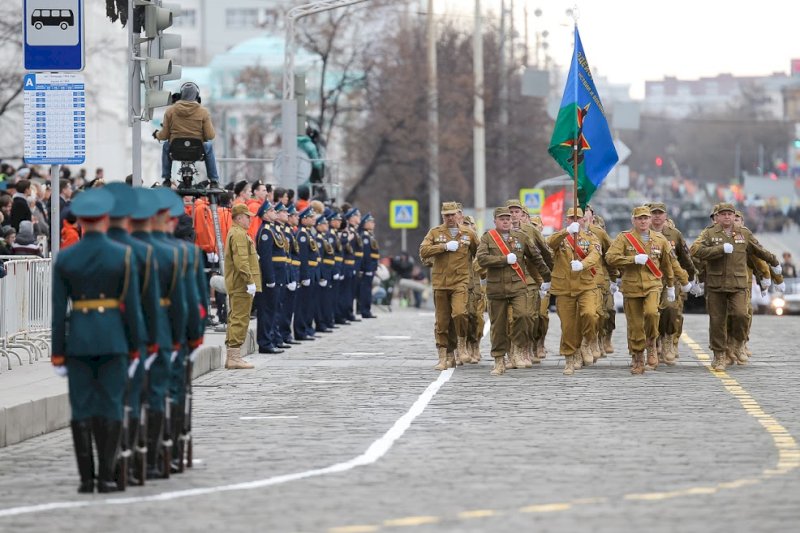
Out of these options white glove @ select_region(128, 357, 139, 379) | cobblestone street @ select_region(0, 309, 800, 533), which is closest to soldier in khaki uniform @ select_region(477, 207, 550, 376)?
cobblestone street @ select_region(0, 309, 800, 533)

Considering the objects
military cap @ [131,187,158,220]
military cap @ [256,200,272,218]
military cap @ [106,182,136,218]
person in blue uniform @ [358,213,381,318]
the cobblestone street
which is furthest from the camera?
person in blue uniform @ [358,213,381,318]

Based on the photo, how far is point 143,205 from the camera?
1336 centimetres

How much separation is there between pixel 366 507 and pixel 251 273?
42.4ft

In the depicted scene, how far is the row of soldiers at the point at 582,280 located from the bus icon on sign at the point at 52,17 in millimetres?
5894

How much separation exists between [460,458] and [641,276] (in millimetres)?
9716

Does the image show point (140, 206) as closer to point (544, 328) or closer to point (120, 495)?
point (120, 495)

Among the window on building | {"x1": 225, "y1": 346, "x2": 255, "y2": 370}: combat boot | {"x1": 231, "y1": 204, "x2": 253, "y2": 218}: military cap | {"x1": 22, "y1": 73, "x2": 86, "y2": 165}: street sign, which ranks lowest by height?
{"x1": 225, "y1": 346, "x2": 255, "y2": 370}: combat boot

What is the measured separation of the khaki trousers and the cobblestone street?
0.44 meters

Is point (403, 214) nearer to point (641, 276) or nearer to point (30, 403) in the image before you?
point (641, 276)

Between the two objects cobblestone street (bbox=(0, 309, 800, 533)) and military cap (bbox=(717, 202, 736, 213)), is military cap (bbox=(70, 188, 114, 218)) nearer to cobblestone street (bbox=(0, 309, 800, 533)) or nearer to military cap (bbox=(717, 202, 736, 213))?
cobblestone street (bbox=(0, 309, 800, 533))

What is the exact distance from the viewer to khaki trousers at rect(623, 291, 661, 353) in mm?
23344

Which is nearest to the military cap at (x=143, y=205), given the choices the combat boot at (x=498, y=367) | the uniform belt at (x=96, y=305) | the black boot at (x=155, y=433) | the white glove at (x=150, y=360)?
the uniform belt at (x=96, y=305)

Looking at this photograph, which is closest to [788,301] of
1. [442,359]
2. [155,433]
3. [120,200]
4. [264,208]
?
[264,208]

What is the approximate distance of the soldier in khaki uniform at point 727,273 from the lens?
2447cm
